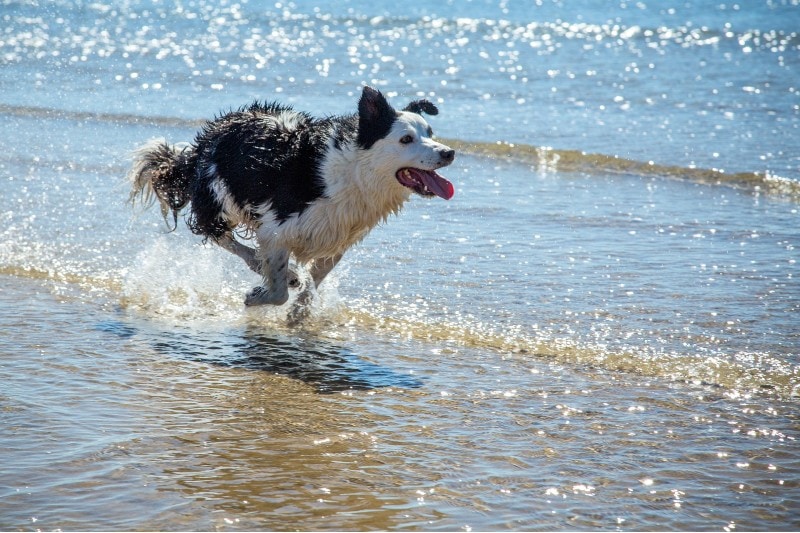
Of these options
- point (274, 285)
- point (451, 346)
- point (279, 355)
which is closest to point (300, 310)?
point (274, 285)

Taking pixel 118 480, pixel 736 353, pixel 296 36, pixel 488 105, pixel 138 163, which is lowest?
pixel 118 480

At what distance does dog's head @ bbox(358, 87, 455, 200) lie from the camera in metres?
5.93

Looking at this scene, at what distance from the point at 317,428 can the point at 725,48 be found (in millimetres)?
18303

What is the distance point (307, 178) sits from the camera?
6289 mm

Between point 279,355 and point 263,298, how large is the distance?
2.29 feet

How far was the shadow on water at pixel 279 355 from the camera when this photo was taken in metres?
5.36

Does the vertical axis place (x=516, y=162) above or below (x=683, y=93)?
below

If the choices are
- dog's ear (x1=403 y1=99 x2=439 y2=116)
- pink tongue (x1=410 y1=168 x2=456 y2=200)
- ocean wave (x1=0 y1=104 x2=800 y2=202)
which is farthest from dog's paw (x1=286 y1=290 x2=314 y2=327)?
ocean wave (x1=0 y1=104 x2=800 y2=202)

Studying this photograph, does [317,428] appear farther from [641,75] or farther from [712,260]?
[641,75]

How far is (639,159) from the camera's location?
37.2ft

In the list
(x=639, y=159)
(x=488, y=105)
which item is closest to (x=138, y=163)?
(x=639, y=159)

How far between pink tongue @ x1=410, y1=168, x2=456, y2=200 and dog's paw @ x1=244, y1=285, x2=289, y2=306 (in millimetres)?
1139

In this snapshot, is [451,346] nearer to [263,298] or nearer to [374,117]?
[263,298]

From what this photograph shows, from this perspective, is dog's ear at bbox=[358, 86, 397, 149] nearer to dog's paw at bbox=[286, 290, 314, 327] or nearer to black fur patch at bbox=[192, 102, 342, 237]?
black fur patch at bbox=[192, 102, 342, 237]
